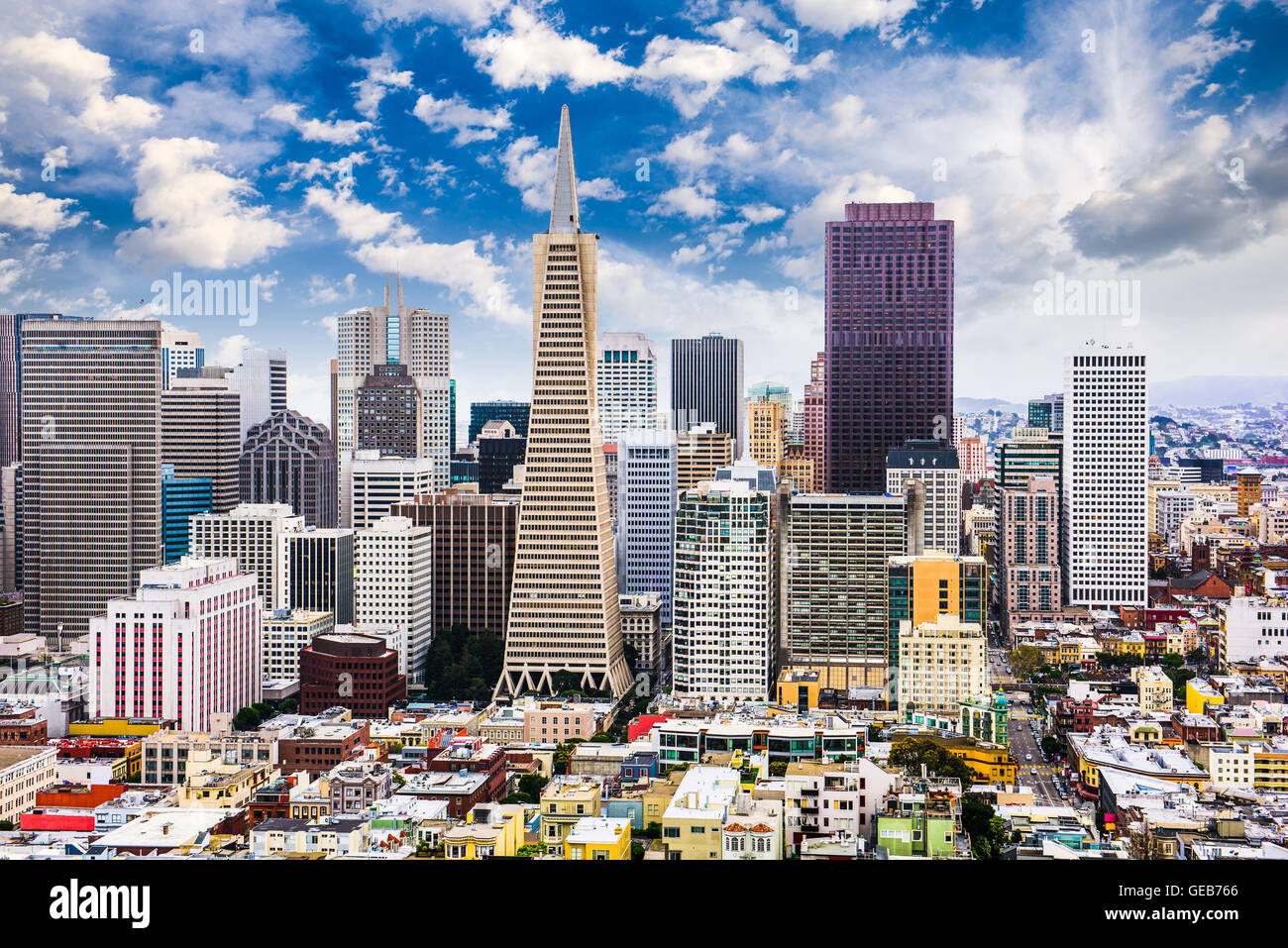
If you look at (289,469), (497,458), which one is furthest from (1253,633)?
(289,469)

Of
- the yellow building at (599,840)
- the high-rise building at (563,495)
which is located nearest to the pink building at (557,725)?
the high-rise building at (563,495)

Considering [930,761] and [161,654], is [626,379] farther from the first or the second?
[930,761]

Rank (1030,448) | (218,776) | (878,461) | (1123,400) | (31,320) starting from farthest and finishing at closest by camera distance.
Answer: (878,461) → (1030,448) → (1123,400) → (31,320) → (218,776)

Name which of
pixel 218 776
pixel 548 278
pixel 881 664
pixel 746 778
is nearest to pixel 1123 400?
pixel 881 664

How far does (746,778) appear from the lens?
7500 mm

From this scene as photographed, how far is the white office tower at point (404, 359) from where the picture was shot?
79.2 ft

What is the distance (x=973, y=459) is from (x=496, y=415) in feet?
29.3

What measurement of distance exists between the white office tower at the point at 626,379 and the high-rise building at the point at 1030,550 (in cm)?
821

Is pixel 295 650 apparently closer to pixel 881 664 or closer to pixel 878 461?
pixel 881 664

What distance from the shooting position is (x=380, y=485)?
18969 mm

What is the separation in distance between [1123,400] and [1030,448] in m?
2.03

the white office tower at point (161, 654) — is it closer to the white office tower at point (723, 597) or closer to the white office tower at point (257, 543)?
the white office tower at point (257, 543)

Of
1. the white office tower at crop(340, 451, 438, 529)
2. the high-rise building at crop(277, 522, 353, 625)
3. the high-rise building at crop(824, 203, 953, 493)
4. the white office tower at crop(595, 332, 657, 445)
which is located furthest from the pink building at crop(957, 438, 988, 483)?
the high-rise building at crop(277, 522, 353, 625)

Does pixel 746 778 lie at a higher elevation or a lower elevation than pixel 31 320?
lower
